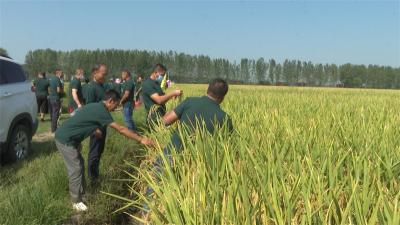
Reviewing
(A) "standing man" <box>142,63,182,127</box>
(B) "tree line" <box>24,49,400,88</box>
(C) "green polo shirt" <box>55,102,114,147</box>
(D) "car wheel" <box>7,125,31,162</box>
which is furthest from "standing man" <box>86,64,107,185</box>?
(B) "tree line" <box>24,49,400,88</box>

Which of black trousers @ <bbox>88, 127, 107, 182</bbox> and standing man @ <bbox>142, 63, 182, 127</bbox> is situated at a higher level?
standing man @ <bbox>142, 63, 182, 127</bbox>

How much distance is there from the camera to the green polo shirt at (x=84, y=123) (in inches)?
199

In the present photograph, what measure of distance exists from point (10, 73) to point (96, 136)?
99.5 inches

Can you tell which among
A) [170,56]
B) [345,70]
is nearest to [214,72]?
[170,56]

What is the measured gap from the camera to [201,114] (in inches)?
178

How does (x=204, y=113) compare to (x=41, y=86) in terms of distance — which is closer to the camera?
(x=204, y=113)

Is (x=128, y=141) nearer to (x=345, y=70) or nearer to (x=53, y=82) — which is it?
(x=53, y=82)

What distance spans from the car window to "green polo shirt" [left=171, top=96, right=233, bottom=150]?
4234 mm

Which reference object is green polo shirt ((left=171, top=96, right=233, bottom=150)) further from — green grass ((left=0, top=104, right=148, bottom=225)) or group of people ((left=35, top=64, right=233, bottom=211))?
green grass ((left=0, top=104, right=148, bottom=225))

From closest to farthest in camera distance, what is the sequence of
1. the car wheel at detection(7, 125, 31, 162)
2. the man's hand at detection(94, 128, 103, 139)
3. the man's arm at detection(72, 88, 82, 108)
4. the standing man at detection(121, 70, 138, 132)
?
1. the man's hand at detection(94, 128, 103, 139)
2. the car wheel at detection(7, 125, 31, 162)
3. the man's arm at detection(72, 88, 82, 108)
4. the standing man at detection(121, 70, 138, 132)

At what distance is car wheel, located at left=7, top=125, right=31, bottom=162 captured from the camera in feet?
24.7

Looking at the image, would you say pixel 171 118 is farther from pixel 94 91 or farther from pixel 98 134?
pixel 94 91

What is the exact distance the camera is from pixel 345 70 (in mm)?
113688

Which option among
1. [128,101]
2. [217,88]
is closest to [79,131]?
[217,88]
